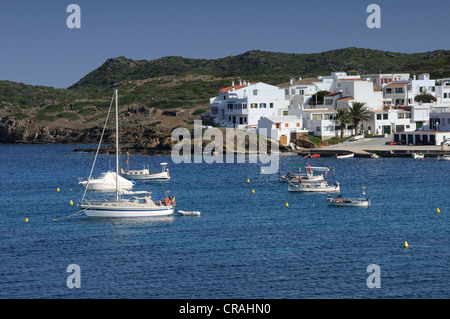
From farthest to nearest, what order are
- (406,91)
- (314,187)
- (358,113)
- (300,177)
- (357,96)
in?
(406,91) < (357,96) < (358,113) < (300,177) < (314,187)

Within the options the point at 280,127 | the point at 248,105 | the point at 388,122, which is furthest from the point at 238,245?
the point at 388,122

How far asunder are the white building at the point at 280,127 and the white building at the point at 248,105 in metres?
5.47

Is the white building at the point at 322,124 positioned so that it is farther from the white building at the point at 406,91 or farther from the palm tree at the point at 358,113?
the white building at the point at 406,91

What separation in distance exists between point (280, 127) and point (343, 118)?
1222 centimetres

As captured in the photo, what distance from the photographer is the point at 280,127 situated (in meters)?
133

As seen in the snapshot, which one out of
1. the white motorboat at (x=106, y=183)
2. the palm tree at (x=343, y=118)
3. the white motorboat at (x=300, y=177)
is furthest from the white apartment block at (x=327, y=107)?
the white motorboat at (x=106, y=183)

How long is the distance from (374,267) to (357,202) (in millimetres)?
24841

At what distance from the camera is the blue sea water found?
43.0m

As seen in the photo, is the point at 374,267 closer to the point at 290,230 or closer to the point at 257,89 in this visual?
the point at 290,230

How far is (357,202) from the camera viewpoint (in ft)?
233

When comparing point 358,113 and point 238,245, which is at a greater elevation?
point 358,113

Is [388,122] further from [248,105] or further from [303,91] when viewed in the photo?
[248,105]

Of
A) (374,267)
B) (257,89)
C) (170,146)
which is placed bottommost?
(374,267)

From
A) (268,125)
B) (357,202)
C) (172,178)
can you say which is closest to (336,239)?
(357,202)
